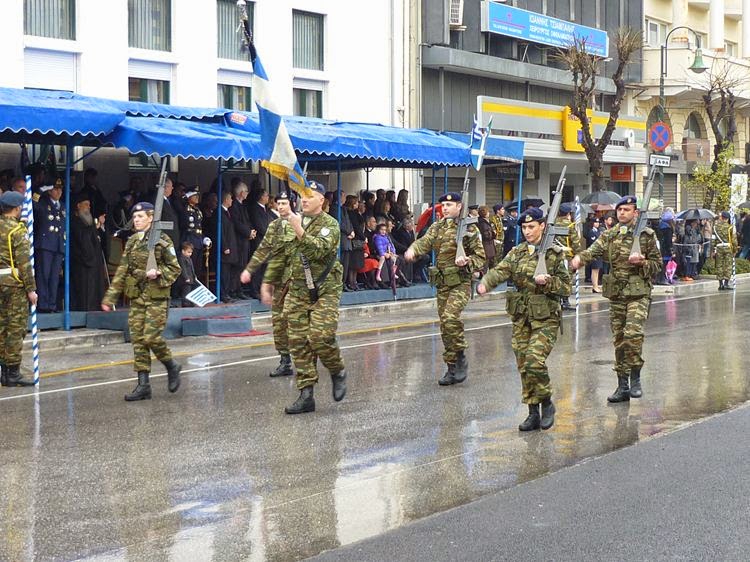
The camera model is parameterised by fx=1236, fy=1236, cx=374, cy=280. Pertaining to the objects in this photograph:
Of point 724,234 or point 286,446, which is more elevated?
point 724,234

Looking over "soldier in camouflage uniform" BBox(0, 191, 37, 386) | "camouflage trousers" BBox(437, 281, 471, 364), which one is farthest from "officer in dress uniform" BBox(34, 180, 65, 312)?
"camouflage trousers" BBox(437, 281, 471, 364)

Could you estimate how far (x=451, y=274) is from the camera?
464 inches

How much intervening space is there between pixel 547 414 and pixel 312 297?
→ 7.00ft

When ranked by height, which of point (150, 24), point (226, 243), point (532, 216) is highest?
point (150, 24)

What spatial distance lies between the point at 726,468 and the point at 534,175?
88.9ft

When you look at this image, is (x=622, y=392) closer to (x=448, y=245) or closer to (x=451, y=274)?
(x=451, y=274)

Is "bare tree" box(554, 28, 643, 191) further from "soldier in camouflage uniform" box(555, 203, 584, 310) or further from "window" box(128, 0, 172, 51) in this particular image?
"window" box(128, 0, 172, 51)

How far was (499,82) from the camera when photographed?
33.1 m

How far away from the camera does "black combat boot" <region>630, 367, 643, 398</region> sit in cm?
1087

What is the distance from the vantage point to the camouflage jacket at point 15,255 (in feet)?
39.0

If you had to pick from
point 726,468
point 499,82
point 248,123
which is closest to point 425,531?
point 726,468

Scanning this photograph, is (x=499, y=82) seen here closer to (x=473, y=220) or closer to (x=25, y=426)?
(x=473, y=220)

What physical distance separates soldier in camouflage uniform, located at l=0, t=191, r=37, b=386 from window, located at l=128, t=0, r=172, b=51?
10248mm

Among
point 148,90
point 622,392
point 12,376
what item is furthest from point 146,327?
point 148,90
